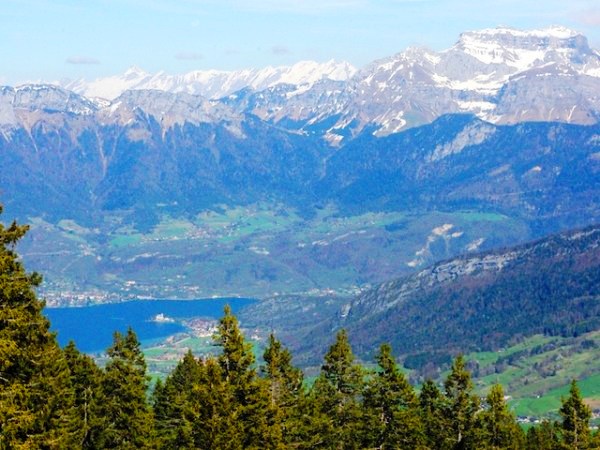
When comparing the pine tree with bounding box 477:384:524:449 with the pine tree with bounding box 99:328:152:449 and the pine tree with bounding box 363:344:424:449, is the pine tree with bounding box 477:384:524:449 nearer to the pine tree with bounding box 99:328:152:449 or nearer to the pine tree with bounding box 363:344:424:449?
the pine tree with bounding box 363:344:424:449

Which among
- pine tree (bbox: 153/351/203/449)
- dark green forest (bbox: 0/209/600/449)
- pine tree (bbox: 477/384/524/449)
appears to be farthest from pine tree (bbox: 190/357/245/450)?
pine tree (bbox: 477/384/524/449)

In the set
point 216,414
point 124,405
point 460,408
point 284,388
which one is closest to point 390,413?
point 460,408

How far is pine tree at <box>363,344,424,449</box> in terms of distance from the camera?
4834 centimetres

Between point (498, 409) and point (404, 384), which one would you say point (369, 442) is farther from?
point (498, 409)

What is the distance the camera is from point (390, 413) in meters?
48.9

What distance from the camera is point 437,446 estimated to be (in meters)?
50.6

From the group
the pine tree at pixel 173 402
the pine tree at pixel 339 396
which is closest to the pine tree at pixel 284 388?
the pine tree at pixel 339 396

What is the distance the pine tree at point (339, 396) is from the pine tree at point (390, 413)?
4.25ft

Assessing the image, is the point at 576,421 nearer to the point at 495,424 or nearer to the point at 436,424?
the point at 495,424

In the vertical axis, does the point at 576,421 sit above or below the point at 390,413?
below

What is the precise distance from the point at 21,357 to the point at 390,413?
2546 centimetres

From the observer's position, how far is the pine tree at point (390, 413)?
4834 centimetres

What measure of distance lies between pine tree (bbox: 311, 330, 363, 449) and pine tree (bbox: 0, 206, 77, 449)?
72.9ft

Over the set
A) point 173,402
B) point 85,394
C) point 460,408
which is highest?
point 173,402
